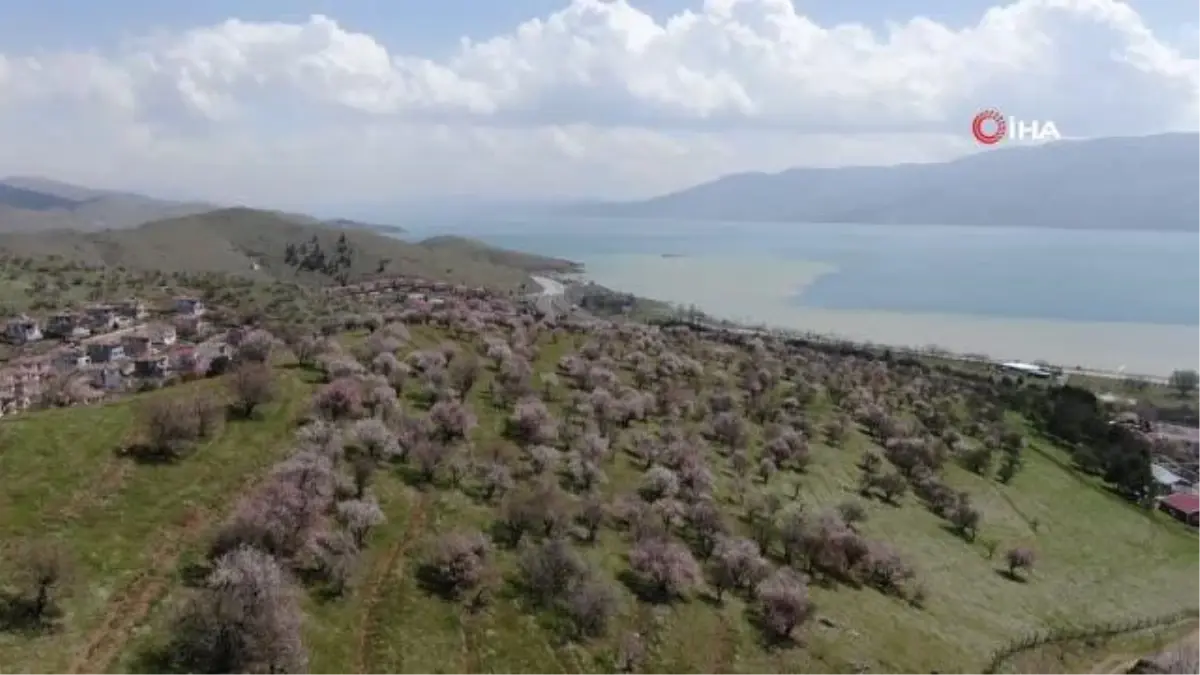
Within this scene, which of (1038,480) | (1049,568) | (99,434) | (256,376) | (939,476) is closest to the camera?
(99,434)

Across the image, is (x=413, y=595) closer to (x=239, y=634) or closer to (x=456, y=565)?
(x=456, y=565)

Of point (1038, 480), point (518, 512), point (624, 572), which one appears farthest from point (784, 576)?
point (1038, 480)

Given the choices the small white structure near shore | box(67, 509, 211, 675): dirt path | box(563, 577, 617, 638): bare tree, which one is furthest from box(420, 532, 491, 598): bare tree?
the small white structure near shore

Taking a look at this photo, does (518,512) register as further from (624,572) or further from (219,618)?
(219,618)

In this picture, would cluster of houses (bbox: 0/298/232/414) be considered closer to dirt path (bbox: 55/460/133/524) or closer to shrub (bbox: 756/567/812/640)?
dirt path (bbox: 55/460/133/524)

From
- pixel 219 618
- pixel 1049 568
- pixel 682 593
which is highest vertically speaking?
pixel 219 618

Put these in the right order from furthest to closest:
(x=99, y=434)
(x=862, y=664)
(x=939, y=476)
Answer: (x=939, y=476) → (x=99, y=434) → (x=862, y=664)

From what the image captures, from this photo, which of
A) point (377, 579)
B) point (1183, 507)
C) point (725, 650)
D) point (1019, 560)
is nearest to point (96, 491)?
point (377, 579)

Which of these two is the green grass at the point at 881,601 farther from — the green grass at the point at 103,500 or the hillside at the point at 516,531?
the green grass at the point at 103,500
